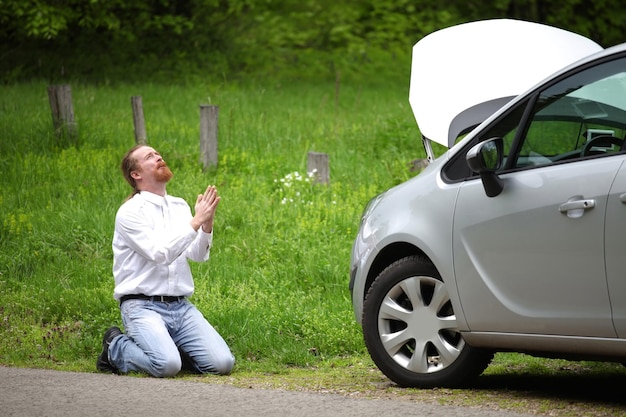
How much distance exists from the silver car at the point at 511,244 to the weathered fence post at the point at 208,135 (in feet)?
20.8

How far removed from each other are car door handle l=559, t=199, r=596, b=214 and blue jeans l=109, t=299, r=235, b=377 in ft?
8.62

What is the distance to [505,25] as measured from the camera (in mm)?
7781

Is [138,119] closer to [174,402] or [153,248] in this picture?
[153,248]

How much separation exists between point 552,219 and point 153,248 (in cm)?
270

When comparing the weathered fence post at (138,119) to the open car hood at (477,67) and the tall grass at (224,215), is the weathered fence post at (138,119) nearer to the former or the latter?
the tall grass at (224,215)

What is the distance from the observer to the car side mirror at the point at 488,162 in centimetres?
566

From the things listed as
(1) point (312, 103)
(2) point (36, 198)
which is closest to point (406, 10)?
(1) point (312, 103)

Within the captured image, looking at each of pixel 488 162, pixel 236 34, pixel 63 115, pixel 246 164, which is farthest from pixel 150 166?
pixel 236 34

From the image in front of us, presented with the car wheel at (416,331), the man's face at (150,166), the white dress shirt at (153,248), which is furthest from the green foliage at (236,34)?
the car wheel at (416,331)

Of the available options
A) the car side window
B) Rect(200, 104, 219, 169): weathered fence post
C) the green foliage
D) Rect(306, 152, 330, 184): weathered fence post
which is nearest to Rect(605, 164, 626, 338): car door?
the car side window

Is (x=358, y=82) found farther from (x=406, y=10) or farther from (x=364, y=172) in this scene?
(x=364, y=172)

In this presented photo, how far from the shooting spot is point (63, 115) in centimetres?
1409

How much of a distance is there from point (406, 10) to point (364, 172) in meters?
14.6

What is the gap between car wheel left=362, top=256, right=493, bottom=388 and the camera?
19.7 ft
